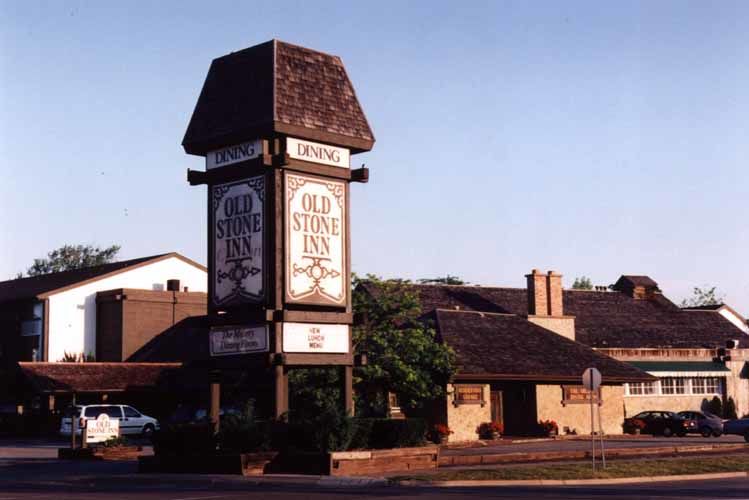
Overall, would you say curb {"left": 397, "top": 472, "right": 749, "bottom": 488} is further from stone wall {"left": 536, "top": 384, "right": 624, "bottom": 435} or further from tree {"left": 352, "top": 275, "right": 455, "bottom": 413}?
stone wall {"left": 536, "top": 384, "right": 624, "bottom": 435}

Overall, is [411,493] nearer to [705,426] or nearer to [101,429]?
[101,429]

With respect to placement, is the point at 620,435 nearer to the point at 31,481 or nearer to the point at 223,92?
the point at 223,92

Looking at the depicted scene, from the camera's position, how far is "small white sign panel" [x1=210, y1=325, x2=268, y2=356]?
29.7 metres

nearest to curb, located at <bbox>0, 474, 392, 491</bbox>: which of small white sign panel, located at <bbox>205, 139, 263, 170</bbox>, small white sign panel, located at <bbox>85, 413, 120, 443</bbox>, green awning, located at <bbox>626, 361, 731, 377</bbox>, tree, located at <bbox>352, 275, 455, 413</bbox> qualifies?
small white sign panel, located at <bbox>205, 139, 263, 170</bbox>

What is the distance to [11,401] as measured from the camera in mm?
56562

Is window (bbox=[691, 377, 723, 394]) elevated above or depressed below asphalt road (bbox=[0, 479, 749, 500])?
above

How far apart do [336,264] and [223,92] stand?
19.7 feet

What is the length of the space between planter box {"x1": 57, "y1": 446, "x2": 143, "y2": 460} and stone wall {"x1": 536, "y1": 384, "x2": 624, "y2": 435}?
1974 centimetres

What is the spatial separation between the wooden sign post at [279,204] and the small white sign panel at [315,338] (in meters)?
0.03

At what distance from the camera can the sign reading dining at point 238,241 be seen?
1197 inches

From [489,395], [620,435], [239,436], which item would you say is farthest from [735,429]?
[239,436]

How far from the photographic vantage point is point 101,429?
127 feet

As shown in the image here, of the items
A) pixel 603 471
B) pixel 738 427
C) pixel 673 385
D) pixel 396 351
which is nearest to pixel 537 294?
pixel 673 385

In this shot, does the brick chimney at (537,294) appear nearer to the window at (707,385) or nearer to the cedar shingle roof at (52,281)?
the window at (707,385)
